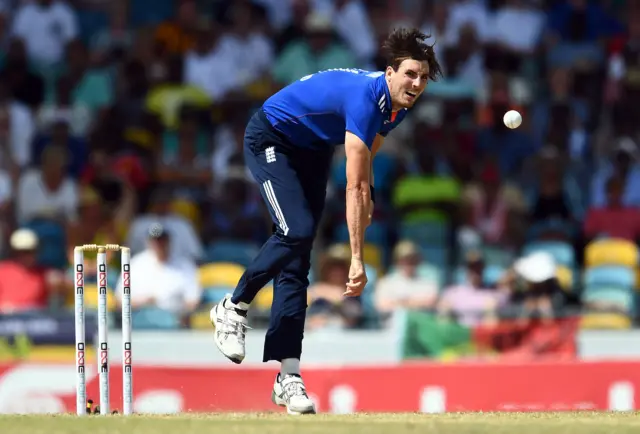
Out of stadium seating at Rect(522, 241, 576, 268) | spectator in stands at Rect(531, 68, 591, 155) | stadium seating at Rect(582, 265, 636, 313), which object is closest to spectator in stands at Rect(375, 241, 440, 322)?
stadium seating at Rect(522, 241, 576, 268)

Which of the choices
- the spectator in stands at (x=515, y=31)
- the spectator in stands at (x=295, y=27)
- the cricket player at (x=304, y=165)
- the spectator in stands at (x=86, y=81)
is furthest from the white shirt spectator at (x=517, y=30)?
the cricket player at (x=304, y=165)

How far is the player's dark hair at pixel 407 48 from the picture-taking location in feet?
25.3

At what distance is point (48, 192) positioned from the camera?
14648 millimetres

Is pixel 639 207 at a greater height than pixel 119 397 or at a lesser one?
greater

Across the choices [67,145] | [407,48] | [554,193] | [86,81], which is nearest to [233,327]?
[407,48]

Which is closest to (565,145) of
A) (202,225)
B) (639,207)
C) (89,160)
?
(639,207)

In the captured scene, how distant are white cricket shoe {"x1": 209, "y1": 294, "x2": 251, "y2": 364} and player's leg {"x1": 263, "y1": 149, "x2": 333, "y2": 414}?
0.16 metres

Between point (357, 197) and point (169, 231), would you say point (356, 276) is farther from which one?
point (169, 231)

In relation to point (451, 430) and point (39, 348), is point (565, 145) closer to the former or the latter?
point (39, 348)

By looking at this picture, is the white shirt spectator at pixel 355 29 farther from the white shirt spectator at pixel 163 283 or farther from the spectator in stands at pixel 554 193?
the white shirt spectator at pixel 163 283

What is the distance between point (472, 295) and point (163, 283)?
9.44ft

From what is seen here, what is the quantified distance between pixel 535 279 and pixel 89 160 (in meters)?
5.29

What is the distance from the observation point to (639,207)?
48.7 ft

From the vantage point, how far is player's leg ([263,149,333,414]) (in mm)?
8086
